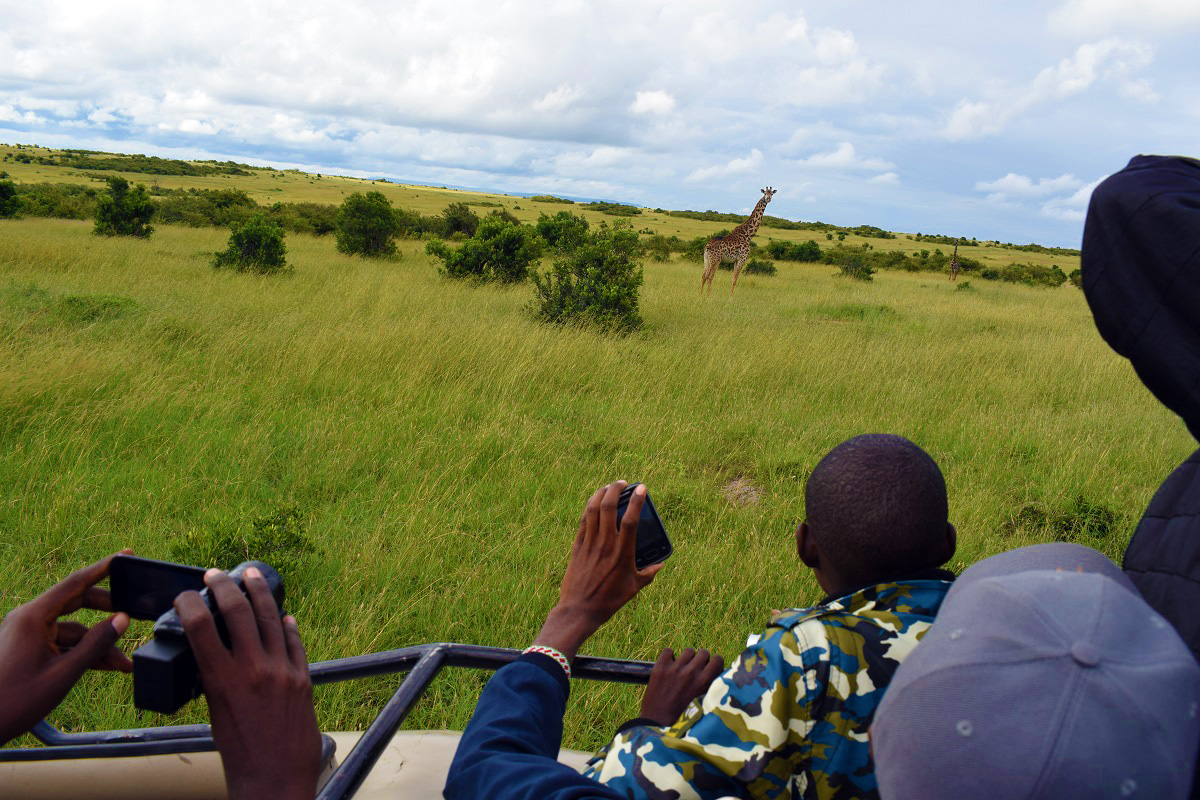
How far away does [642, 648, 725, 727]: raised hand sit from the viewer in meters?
1.48

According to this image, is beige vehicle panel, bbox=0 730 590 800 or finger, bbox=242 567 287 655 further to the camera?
beige vehicle panel, bbox=0 730 590 800

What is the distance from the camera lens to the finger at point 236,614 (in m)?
0.86

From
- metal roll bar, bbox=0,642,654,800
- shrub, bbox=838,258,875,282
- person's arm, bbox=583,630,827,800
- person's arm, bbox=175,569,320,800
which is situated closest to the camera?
person's arm, bbox=175,569,320,800

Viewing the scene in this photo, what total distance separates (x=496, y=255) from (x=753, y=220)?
19.0 feet

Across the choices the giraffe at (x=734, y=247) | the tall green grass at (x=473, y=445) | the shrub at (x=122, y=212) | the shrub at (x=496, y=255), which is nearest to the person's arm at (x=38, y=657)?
the tall green grass at (x=473, y=445)

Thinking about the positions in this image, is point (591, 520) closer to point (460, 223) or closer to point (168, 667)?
point (168, 667)

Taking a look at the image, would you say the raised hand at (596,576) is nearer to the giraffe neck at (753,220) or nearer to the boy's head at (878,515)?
the boy's head at (878,515)

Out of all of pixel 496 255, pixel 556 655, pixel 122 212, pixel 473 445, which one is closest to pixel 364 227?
pixel 496 255

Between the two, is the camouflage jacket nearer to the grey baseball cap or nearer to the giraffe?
the grey baseball cap

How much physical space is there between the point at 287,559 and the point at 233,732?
265 centimetres

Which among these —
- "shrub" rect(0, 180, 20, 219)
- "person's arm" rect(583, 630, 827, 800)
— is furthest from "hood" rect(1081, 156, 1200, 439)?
"shrub" rect(0, 180, 20, 219)

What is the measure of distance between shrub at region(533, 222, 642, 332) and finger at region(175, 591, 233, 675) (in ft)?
26.9

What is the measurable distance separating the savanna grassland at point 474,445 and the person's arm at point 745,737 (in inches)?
60.1

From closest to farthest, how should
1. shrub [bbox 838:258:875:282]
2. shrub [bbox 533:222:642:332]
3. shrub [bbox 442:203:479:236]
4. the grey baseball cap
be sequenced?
the grey baseball cap, shrub [bbox 533:222:642:332], shrub [bbox 838:258:875:282], shrub [bbox 442:203:479:236]
